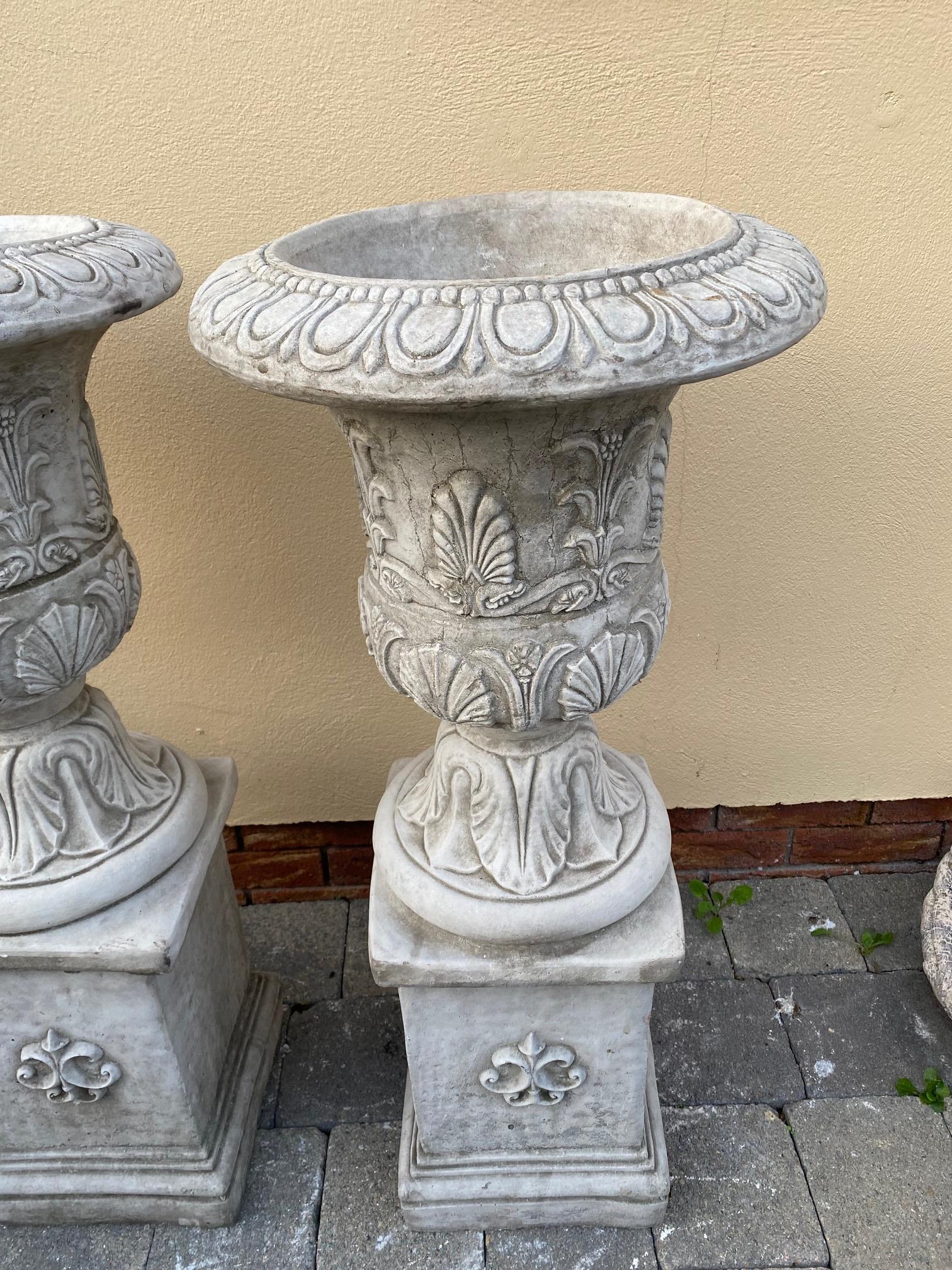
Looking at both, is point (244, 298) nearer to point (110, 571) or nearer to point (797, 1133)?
point (110, 571)

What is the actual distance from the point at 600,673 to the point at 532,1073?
0.79 meters

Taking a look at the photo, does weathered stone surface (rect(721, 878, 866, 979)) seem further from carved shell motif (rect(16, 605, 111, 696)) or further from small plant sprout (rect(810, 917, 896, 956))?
carved shell motif (rect(16, 605, 111, 696))

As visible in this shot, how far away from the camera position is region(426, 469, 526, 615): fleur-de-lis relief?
4.02 ft

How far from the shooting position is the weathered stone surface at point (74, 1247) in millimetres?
1759

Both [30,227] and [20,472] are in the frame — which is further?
[30,227]

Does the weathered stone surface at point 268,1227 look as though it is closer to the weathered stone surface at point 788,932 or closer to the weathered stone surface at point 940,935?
the weathered stone surface at point 788,932

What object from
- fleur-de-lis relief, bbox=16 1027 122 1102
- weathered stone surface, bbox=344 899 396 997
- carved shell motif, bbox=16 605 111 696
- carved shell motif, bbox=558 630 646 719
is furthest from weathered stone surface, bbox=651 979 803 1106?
carved shell motif, bbox=16 605 111 696

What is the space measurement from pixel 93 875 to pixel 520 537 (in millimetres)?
979

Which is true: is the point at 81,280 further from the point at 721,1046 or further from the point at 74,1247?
the point at 721,1046

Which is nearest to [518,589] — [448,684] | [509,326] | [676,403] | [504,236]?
[448,684]

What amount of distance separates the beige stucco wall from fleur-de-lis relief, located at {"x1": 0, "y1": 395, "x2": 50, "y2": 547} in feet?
1.91

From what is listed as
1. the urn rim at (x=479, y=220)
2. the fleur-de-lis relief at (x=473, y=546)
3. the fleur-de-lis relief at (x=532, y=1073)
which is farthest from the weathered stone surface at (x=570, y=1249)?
the urn rim at (x=479, y=220)

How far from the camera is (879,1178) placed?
184 cm

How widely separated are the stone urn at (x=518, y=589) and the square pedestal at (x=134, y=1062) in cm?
37
